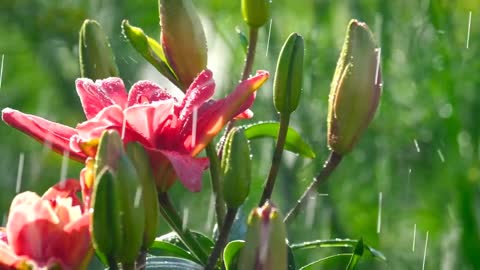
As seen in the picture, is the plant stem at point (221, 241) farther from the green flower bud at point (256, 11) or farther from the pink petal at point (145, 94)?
the green flower bud at point (256, 11)

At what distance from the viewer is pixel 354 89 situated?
1.20 metres

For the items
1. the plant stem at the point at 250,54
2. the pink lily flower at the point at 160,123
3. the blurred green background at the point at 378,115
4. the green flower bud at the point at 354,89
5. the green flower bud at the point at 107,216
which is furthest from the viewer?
the blurred green background at the point at 378,115

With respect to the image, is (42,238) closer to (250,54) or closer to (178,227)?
(178,227)

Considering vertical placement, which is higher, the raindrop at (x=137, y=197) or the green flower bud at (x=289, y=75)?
the green flower bud at (x=289, y=75)

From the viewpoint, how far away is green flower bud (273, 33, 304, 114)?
1.17 meters

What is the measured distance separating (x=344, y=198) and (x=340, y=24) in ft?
1.53

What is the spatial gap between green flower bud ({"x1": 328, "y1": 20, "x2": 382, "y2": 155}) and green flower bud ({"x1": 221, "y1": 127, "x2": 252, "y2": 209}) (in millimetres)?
144

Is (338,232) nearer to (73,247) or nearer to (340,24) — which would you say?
(340,24)

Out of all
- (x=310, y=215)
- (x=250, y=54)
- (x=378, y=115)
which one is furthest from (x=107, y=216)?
(x=378, y=115)

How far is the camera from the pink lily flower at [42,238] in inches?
39.6

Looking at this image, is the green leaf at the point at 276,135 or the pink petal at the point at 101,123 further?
the green leaf at the point at 276,135

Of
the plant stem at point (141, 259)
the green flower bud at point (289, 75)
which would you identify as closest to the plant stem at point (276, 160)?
the green flower bud at point (289, 75)

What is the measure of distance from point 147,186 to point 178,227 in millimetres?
134

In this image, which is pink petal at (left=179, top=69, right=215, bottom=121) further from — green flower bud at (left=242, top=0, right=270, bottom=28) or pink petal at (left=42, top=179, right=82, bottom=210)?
green flower bud at (left=242, top=0, right=270, bottom=28)
